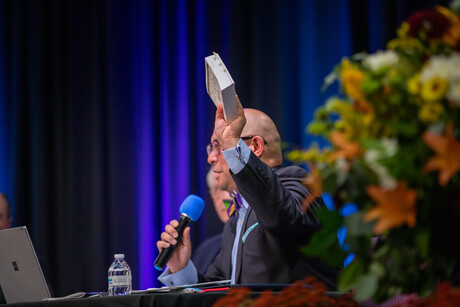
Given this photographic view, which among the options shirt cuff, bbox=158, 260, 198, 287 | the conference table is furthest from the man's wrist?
shirt cuff, bbox=158, 260, 198, 287

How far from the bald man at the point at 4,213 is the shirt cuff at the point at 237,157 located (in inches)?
87.8

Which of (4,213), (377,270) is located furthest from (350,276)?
(4,213)

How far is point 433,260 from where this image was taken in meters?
0.67

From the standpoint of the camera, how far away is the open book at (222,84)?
5.41 ft

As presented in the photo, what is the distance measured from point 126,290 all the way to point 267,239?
20.7 inches

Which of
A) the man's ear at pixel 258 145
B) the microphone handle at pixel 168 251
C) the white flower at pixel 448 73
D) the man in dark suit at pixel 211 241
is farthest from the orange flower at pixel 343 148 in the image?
the man in dark suit at pixel 211 241

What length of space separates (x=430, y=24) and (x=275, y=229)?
125cm

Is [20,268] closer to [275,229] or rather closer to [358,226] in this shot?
[275,229]

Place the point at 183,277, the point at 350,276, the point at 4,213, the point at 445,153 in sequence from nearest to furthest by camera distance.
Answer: the point at 445,153, the point at 350,276, the point at 183,277, the point at 4,213

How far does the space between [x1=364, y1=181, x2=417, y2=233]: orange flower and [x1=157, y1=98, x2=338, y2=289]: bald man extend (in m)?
0.97

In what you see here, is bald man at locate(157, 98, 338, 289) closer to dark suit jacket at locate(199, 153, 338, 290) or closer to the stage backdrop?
dark suit jacket at locate(199, 153, 338, 290)

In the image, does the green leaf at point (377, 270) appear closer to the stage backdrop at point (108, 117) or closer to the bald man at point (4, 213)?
the stage backdrop at point (108, 117)

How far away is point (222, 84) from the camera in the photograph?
5.37 feet

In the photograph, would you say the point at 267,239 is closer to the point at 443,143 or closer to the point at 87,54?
the point at 443,143
